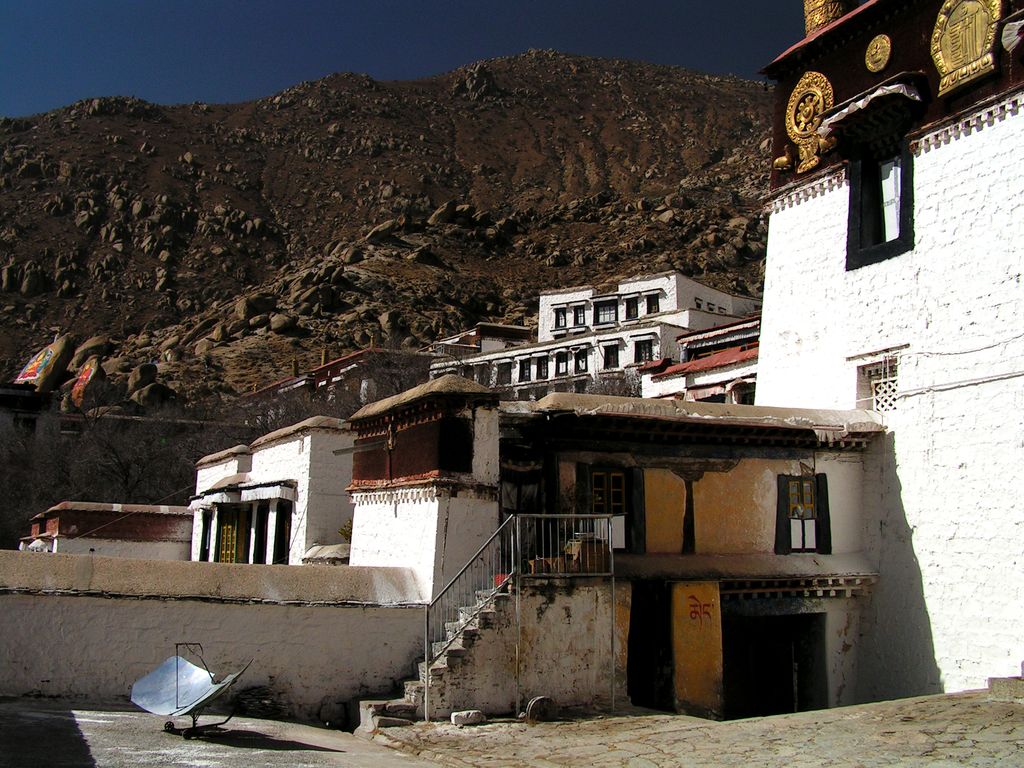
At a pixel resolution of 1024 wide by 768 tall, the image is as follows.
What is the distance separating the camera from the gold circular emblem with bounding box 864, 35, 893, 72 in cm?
1839

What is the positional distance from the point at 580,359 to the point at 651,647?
44.4 metres

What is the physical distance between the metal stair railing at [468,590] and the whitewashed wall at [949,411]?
701 cm

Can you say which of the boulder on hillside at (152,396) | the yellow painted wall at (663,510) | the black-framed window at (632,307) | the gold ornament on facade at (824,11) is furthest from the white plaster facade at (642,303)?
the yellow painted wall at (663,510)

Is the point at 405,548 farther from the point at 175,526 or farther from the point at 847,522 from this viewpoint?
the point at 175,526

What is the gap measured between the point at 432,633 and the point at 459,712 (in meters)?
Result: 1.72

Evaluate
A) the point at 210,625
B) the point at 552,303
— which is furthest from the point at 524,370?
the point at 210,625

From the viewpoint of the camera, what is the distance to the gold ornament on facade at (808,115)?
19734 mm

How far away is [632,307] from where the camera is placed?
65.6 meters

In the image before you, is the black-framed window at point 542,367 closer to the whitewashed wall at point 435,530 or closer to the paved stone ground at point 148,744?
the whitewashed wall at point 435,530

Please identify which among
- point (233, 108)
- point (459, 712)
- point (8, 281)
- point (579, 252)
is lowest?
point (459, 712)

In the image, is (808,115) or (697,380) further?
(697,380)

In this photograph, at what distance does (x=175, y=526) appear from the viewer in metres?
26.7

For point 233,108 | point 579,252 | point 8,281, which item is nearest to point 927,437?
point 579,252

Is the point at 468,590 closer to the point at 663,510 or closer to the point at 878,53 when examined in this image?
the point at 663,510
